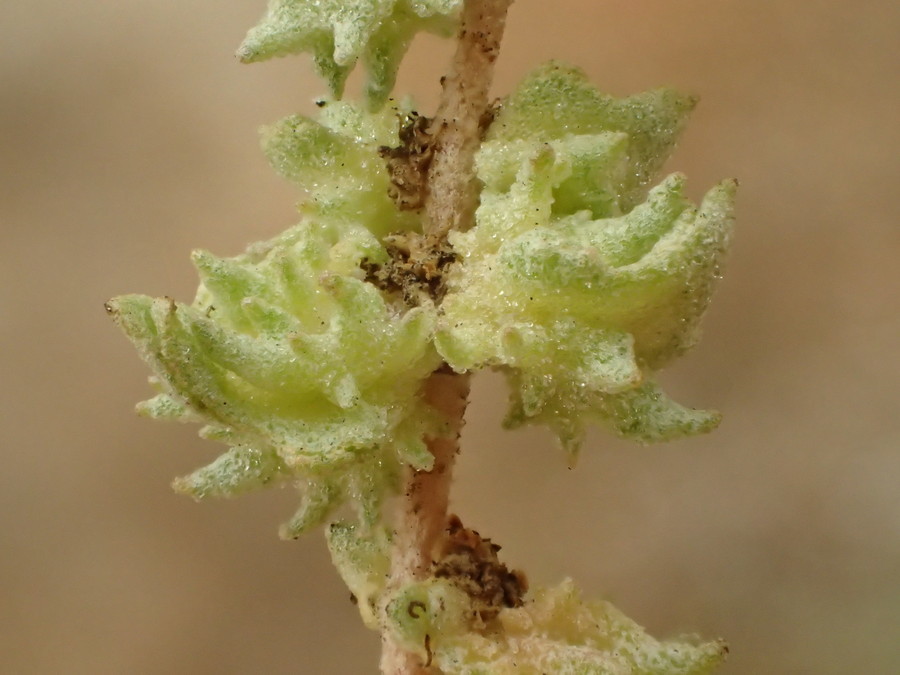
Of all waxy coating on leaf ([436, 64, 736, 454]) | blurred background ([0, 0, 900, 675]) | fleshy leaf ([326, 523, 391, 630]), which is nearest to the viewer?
waxy coating on leaf ([436, 64, 736, 454])

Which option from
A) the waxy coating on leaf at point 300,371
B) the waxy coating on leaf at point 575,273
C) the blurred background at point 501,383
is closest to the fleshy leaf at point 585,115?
the waxy coating on leaf at point 575,273

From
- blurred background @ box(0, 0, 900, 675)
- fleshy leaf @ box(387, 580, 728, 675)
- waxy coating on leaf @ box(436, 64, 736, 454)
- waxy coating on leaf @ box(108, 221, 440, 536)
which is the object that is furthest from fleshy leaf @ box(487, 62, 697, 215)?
blurred background @ box(0, 0, 900, 675)

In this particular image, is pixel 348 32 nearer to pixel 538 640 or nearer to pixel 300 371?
pixel 300 371

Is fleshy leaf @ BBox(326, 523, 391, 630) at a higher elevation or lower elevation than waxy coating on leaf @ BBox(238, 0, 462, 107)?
lower

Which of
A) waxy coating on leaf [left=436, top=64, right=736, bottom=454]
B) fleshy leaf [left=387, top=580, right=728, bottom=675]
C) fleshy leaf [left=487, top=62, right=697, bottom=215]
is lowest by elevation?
fleshy leaf [left=387, top=580, right=728, bottom=675]

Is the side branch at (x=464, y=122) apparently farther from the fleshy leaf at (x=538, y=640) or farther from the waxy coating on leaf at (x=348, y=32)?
the fleshy leaf at (x=538, y=640)

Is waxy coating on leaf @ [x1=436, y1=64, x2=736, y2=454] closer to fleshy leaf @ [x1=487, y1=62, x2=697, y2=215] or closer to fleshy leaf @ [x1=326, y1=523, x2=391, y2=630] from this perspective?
fleshy leaf @ [x1=487, y1=62, x2=697, y2=215]

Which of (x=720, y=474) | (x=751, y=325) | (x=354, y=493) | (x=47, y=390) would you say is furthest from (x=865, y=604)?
(x=47, y=390)
